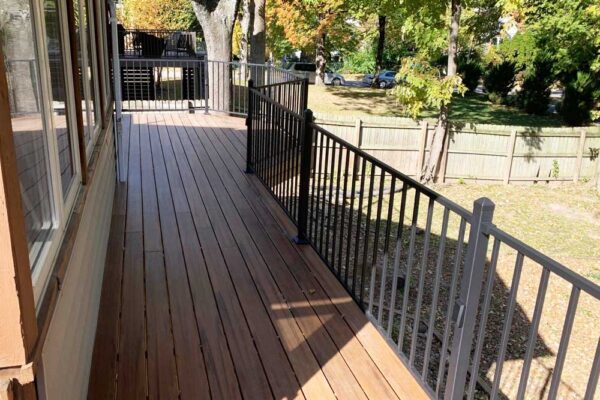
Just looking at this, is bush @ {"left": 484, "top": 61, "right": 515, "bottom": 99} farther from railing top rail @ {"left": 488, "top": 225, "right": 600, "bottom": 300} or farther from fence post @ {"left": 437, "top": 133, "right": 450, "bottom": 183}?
railing top rail @ {"left": 488, "top": 225, "right": 600, "bottom": 300}

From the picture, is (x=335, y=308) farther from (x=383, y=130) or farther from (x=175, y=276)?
(x=383, y=130)

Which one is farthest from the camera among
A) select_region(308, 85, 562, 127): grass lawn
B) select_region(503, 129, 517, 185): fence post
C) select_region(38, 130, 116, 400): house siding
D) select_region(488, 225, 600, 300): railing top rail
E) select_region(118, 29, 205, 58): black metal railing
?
select_region(308, 85, 562, 127): grass lawn

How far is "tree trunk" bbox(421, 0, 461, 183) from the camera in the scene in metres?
11.4

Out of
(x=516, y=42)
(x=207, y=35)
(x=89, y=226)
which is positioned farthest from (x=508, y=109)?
(x=89, y=226)

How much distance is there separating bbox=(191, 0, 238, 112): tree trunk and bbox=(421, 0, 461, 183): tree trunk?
4419 mm

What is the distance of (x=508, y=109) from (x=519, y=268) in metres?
21.0

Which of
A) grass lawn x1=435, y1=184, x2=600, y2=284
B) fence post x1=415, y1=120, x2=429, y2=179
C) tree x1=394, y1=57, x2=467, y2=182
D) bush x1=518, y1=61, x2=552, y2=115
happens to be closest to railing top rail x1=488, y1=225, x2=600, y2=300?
grass lawn x1=435, y1=184, x2=600, y2=284

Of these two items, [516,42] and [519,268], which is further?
[516,42]

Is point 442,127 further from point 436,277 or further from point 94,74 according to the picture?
point 436,277

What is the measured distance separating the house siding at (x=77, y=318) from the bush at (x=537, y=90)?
19157 mm

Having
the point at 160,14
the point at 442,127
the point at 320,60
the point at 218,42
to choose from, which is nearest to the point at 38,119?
the point at 218,42

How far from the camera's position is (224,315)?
2.98m

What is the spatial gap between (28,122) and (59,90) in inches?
25.2

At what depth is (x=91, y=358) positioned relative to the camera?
2.50 metres
